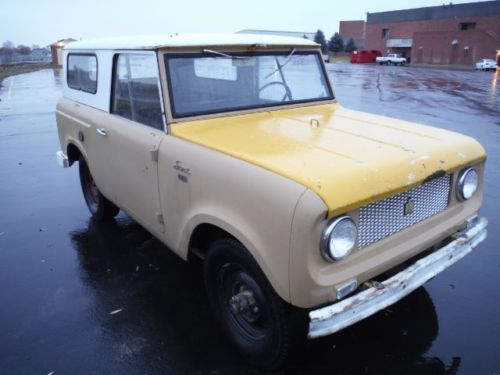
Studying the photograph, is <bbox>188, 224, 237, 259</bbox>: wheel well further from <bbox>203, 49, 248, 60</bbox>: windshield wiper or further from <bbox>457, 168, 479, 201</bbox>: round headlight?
<bbox>457, 168, 479, 201</bbox>: round headlight

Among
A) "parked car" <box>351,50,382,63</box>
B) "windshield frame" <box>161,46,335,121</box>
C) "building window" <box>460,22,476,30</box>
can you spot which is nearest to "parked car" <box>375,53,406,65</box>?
"parked car" <box>351,50,382,63</box>

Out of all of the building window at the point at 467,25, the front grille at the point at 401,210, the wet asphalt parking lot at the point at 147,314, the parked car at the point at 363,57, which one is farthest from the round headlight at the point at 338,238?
the building window at the point at 467,25

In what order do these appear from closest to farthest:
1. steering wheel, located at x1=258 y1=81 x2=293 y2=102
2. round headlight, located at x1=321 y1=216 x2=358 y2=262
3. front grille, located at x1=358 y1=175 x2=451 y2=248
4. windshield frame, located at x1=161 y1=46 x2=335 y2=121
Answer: round headlight, located at x1=321 y1=216 x2=358 y2=262 → front grille, located at x1=358 y1=175 x2=451 y2=248 → windshield frame, located at x1=161 y1=46 x2=335 y2=121 → steering wheel, located at x1=258 y1=81 x2=293 y2=102

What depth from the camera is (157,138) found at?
3.13m

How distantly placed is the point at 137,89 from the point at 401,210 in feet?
7.25

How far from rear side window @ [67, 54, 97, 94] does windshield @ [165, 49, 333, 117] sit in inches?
56.1

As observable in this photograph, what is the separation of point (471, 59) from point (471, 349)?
189 ft

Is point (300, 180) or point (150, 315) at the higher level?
point (300, 180)

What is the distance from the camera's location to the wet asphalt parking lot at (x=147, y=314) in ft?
9.12

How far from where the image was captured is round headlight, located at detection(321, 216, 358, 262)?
6.97 feet

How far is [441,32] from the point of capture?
181 ft

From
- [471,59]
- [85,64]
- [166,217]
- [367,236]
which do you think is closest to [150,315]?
[166,217]

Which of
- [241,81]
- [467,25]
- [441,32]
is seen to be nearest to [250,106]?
[241,81]

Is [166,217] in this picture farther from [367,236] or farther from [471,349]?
[471,349]
